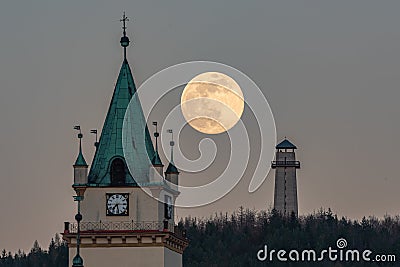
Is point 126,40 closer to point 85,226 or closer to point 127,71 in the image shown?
point 127,71

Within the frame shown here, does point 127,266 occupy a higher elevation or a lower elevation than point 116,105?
lower

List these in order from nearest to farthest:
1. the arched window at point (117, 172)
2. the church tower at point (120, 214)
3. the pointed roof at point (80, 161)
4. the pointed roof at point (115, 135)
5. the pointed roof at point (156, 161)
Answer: the church tower at point (120, 214) → the arched window at point (117, 172) → the pointed roof at point (156, 161) → the pointed roof at point (115, 135) → the pointed roof at point (80, 161)

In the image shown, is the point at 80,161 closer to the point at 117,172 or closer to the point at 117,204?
the point at 117,172

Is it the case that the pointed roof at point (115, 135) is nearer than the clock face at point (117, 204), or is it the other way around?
the clock face at point (117, 204)

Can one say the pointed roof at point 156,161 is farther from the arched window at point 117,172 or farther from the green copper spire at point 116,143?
the arched window at point 117,172

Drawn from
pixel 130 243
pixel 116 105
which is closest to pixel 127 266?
pixel 130 243

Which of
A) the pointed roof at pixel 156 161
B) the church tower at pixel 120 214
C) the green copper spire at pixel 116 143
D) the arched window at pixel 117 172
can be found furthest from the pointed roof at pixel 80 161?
the pointed roof at pixel 156 161

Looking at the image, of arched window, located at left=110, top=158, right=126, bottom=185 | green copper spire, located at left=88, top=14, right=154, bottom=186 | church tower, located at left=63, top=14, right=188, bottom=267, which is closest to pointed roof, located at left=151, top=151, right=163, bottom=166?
church tower, located at left=63, top=14, right=188, bottom=267

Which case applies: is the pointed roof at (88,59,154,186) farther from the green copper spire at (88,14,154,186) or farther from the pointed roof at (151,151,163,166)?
the pointed roof at (151,151,163,166)

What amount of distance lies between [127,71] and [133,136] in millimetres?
4316

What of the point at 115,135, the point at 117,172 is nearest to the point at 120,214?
the point at 117,172

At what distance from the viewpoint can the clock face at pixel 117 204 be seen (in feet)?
362

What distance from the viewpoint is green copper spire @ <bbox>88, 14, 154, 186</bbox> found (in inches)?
4370

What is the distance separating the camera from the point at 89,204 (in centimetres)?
11025
